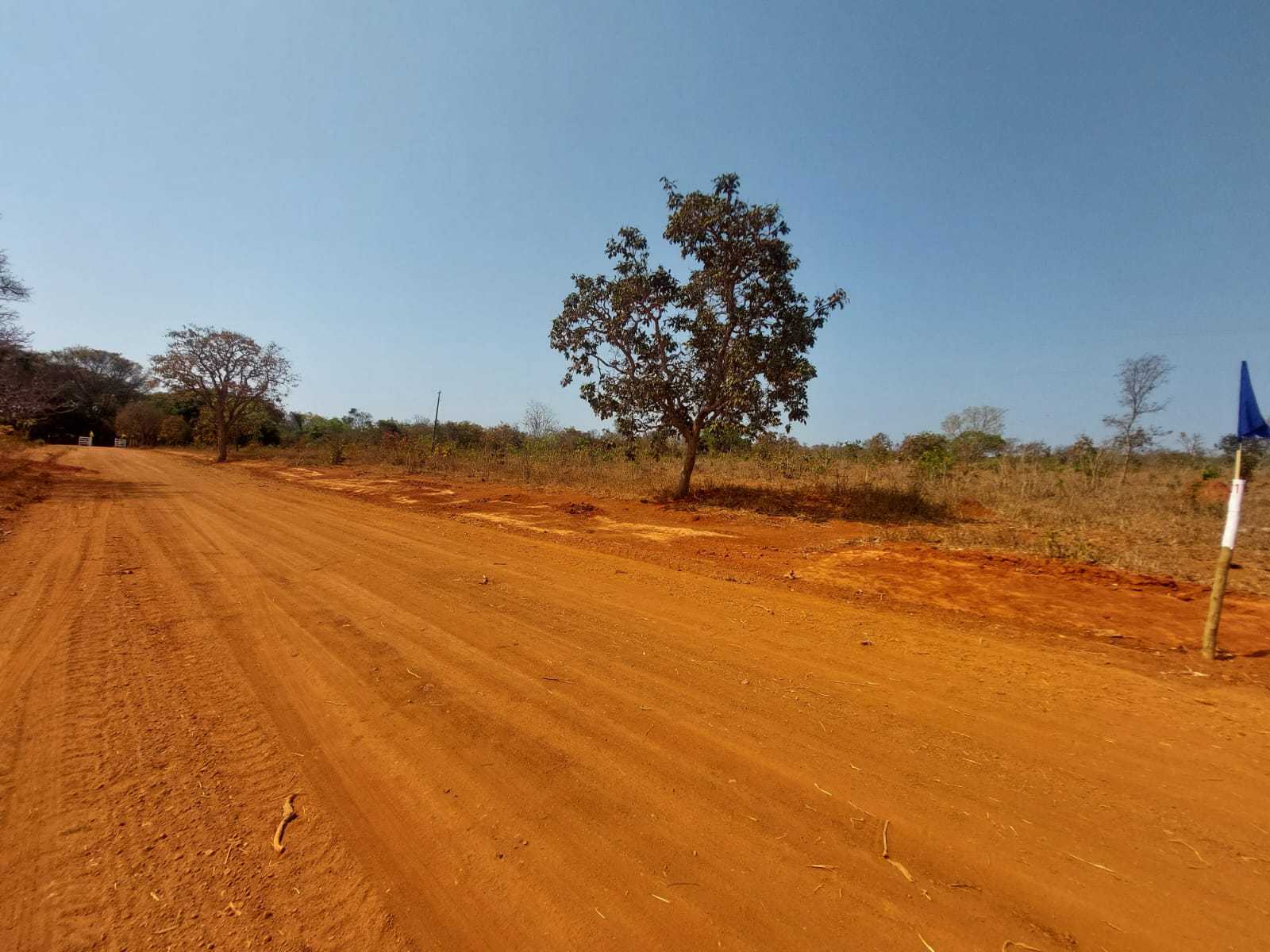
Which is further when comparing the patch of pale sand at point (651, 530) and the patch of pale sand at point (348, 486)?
Answer: the patch of pale sand at point (348, 486)

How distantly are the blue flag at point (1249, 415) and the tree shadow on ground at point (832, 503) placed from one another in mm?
7741

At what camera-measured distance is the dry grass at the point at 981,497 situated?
8203mm

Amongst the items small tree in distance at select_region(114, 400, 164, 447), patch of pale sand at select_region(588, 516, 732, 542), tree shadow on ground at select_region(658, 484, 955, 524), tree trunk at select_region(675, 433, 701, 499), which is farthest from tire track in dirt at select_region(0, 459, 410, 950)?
small tree in distance at select_region(114, 400, 164, 447)

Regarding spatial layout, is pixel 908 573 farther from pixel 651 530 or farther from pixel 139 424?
pixel 139 424

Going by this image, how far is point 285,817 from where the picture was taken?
6.90ft

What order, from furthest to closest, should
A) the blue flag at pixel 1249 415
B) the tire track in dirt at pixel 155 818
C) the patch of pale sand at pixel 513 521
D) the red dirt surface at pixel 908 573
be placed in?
1. the patch of pale sand at pixel 513 521
2. the red dirt surface at pixel 908 573
3. the blue flag at pixel 1249 415
4. the tire track in dirt at pixel 155 818

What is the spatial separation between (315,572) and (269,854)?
175 inches

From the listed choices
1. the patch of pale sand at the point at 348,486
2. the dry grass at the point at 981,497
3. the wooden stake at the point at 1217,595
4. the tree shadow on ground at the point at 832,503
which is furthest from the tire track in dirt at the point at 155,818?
the patch of pale sand at the point at 348,486

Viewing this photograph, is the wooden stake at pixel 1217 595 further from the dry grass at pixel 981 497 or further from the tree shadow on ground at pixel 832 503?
the tree shadow on ground at pixel 832 503

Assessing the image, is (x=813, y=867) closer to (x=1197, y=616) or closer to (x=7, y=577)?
(x=1197, y=616)

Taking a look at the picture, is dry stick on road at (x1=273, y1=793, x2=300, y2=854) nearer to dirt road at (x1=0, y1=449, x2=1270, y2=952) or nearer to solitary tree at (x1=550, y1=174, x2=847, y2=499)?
dirt road at (x1=0, y1=449, x2=1270, y2=952)

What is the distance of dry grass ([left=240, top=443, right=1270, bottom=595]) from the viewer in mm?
8203

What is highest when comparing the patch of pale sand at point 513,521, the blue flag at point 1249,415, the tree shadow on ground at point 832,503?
the blue flag at point 1249,415

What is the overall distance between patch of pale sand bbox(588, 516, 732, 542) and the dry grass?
10.9 ft
